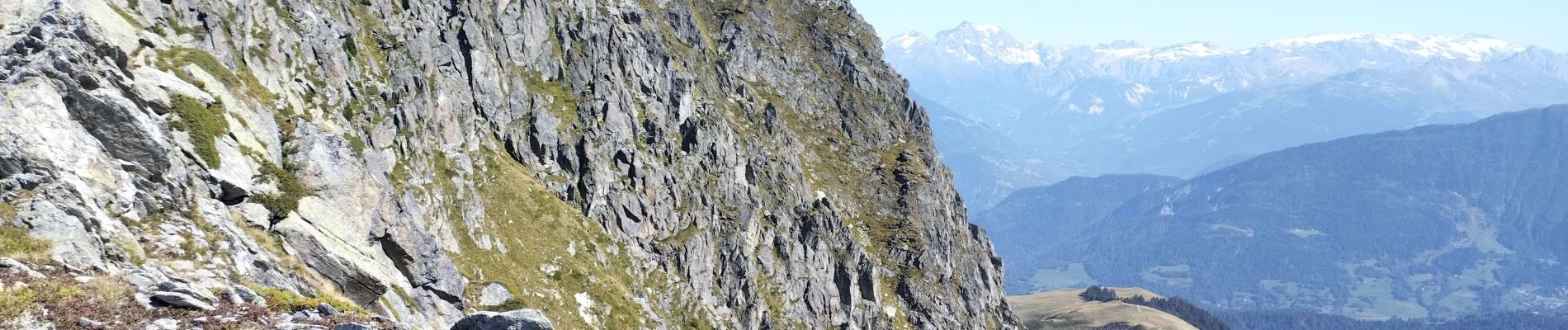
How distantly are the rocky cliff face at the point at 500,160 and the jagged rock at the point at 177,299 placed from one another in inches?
98.8

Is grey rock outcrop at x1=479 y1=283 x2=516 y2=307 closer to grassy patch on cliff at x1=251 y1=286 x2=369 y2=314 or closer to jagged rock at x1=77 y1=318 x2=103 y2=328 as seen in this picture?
grassy patch on cliff at x1=251 y1=286 x2=369 y2=314

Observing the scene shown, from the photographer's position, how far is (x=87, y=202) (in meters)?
26.1

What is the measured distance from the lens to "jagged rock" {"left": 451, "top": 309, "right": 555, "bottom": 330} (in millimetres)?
21953

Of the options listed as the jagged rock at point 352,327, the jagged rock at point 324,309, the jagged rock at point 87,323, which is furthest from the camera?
the jagged rock at point 324,309

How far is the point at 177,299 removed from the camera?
22.4 metres

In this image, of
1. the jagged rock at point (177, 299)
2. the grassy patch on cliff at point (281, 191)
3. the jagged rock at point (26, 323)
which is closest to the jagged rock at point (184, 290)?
the jagged rock at point (177, 299)

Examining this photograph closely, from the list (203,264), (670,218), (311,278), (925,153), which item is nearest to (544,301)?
(670,218)

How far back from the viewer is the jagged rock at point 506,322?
22.0m

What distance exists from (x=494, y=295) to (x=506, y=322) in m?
38.5

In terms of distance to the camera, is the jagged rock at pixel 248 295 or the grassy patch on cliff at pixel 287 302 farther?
the jagged rock at pixel 248 295

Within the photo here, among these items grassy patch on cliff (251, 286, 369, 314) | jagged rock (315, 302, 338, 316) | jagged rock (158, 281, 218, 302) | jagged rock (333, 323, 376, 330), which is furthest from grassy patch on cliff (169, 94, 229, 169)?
jagged rock (333, 323, 376, 330)

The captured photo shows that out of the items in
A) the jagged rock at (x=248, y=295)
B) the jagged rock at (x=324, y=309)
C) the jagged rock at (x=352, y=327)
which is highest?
the jagged rock at (x=352, y=327)

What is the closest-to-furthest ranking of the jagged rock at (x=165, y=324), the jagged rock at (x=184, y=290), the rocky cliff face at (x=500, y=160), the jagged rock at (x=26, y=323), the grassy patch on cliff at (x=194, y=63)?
the jagged rock at (x=26, y=323) < the jagged rock at (x=165, y=324) < the jagged rock at (x=184, y=290) < the rocky cliff face at (x=500, y=160) < the grassy patch on cliff at (x=194, y=63)

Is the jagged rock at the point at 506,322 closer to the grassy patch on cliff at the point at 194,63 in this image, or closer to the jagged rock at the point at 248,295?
the jagged rock at the point at 248,295
